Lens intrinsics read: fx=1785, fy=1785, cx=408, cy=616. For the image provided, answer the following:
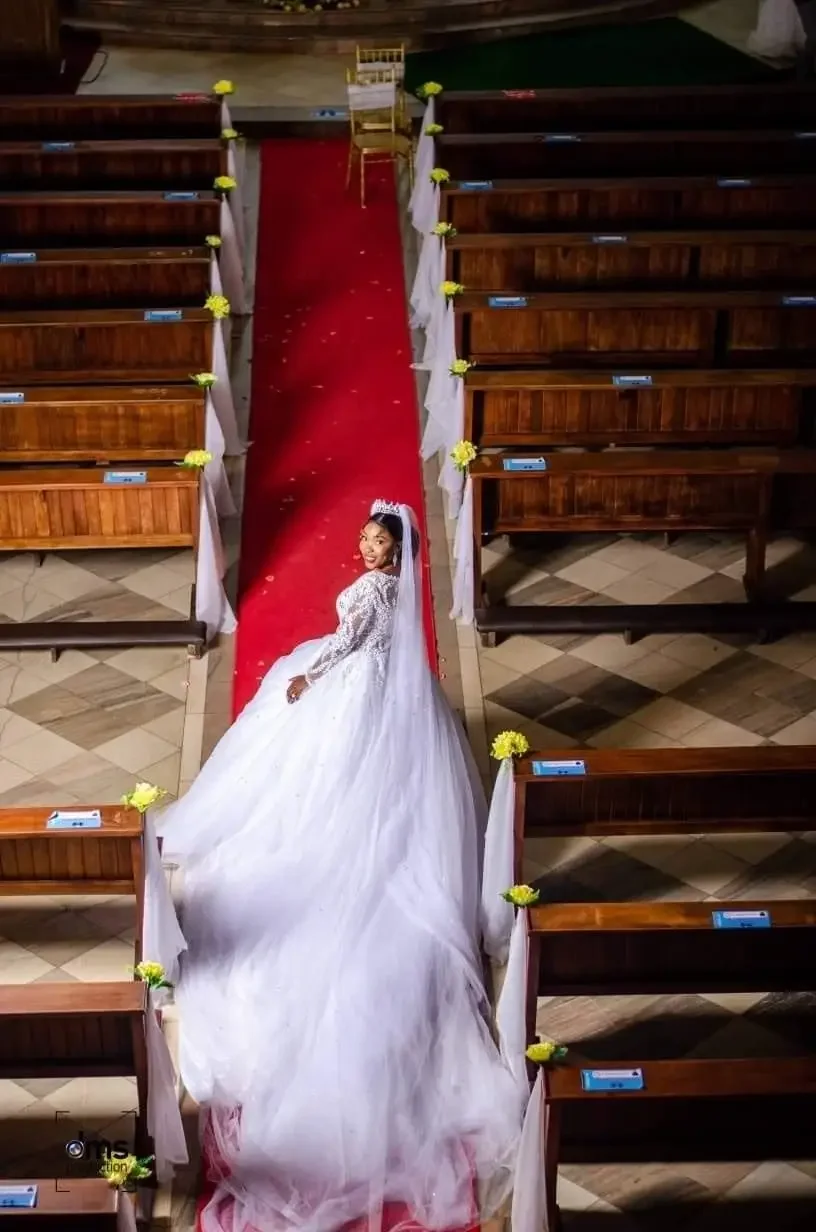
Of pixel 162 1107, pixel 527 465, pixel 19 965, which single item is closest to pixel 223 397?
pixel 527 465

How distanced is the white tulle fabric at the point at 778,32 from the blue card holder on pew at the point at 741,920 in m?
11.8

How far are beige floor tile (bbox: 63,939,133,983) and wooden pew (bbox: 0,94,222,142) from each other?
24.2 feet

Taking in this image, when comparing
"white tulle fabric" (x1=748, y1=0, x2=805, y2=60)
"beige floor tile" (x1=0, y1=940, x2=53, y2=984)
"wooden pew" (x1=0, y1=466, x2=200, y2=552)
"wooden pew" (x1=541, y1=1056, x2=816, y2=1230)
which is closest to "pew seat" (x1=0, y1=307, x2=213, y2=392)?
"wooden pew" (x1=0, y1=466, x2=200, y2=552)

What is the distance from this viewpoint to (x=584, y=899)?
309 inches

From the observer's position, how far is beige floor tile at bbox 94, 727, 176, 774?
8570 millimetres

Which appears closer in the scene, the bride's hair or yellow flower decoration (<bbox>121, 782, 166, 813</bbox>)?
yellow flower decoration (<bbox>121, 782, 166, 813</bbox>)

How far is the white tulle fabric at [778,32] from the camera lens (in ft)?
53.2

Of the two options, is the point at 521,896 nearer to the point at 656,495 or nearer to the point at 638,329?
the point at 656,495

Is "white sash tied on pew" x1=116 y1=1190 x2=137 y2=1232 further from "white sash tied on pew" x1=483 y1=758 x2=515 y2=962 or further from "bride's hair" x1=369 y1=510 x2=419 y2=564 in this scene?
"bride's hair" x1=369 y1=510 x2=419 y2=564

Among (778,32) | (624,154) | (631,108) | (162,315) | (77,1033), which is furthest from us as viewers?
(778,32)

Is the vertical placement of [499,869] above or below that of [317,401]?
below

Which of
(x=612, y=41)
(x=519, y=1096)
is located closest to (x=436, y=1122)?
(x=519, y=1096)

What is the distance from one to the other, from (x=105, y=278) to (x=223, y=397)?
4.07ft

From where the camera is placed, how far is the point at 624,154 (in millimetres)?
12781
